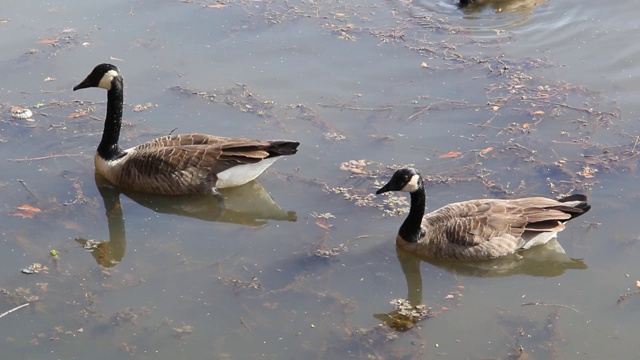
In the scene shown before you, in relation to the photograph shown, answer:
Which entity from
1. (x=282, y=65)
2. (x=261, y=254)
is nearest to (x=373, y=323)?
(x=261, y=254)

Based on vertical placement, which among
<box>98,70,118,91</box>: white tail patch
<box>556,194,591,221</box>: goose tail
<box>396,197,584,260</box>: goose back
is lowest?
<box>396,197,584,260</box>: goose back

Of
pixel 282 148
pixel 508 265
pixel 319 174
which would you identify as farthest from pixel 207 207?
pixel 508 265

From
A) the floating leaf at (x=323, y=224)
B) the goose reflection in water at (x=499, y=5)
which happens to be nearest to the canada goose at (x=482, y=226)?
the floating leaf at (x=323, y=224)

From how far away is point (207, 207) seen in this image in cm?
930

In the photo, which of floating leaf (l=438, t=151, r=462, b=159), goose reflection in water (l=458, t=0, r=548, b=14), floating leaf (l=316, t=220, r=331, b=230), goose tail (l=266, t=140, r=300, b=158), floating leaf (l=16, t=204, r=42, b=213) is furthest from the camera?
goose reflection in water (l=458, t=0, r=548, b=14)

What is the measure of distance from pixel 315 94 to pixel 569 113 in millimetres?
2953

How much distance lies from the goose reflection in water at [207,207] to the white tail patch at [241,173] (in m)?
0.12

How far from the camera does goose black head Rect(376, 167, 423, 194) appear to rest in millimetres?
8086

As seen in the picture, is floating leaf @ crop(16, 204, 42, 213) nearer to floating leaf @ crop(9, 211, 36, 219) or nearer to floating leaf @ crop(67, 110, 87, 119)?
floating leaf @ crop(9, 211, 36, 219)

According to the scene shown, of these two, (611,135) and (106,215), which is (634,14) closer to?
(611,135)

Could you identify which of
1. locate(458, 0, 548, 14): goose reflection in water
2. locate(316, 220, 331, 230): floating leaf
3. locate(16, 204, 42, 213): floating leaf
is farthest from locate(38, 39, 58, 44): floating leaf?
locate(458, 0, 548, 14): goose reflection in water

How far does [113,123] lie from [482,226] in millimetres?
3973

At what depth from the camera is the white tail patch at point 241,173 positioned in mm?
9289

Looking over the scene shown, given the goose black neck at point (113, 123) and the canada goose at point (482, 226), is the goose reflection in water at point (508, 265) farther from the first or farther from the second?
the goose black neck at point (113, 123)
